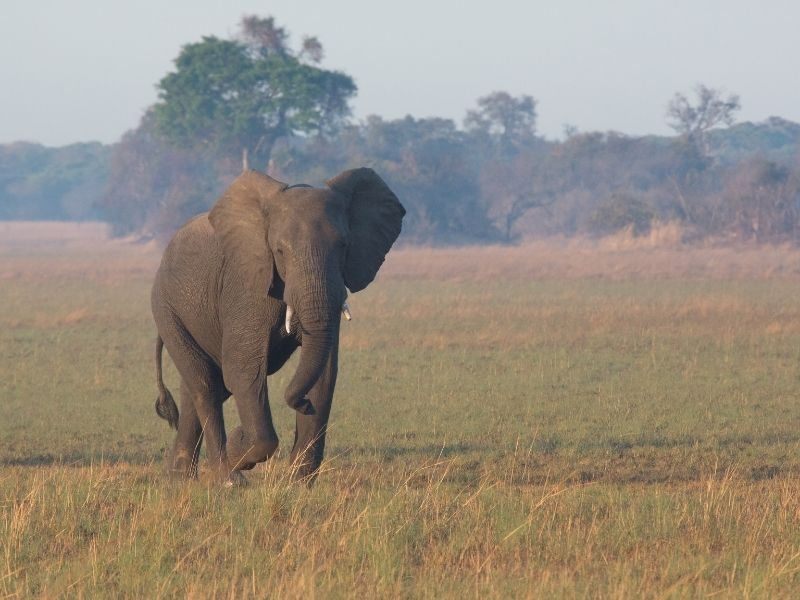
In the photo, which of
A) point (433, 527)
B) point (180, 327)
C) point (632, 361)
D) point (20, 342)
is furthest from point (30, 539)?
point (20, 342)

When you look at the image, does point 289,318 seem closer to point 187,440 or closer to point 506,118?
point 187,440

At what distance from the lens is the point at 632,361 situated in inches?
597

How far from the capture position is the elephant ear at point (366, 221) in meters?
7.98

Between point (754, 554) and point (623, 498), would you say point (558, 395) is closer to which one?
point (623, 498)

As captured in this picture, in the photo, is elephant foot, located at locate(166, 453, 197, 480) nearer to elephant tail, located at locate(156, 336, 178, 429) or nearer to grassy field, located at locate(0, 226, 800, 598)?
grassy field, located at locate(0, 226, 800, 598)

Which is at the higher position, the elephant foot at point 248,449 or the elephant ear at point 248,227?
the elephant ear at point 248,227

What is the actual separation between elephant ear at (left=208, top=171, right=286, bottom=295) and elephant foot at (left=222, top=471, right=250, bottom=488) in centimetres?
100

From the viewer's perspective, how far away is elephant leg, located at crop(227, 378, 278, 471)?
7621 millimetres

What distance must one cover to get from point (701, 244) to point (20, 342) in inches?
1082

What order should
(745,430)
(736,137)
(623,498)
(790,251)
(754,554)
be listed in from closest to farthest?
(754,554), (623,498), (745,430), (790,251), (736,137)

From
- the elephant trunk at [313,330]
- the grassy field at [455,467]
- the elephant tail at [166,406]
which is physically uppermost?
the elephant trunk at [313,330]

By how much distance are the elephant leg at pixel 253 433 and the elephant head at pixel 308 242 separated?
0.42 meters

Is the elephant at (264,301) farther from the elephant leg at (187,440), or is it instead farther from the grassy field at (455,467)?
the grassy field at (455,467)

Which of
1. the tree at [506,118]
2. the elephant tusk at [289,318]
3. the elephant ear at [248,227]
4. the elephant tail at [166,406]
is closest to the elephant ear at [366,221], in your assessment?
the elephant ear at [248,227]
